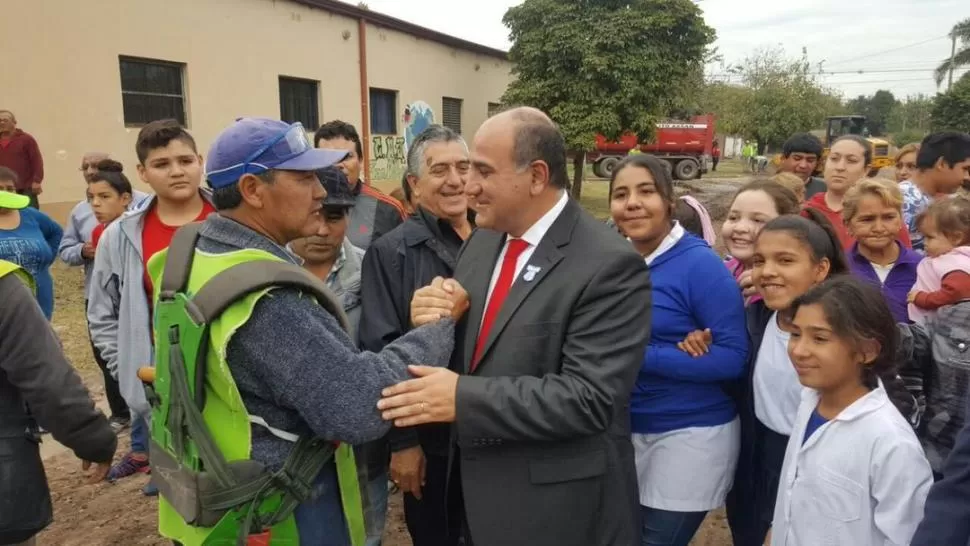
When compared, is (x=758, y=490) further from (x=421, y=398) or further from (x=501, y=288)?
(x=421, y=398)

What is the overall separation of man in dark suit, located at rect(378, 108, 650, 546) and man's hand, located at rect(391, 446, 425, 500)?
0.60 metres

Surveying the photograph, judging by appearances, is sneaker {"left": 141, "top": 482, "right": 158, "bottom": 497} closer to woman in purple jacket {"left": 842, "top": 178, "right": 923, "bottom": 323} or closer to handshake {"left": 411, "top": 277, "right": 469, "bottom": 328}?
handshake {"left": 411, "top": 277, "right": 469, "bottom": 328}

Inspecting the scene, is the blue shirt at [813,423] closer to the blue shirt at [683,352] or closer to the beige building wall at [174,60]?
Answer: the blue shirt at [683,352]

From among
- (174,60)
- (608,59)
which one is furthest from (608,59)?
(174,60)

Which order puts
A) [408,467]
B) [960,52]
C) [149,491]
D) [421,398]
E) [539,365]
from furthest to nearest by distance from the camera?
[960,52], [149,491], [408,467], [539,365], [421,398]

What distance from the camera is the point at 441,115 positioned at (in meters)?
20.7

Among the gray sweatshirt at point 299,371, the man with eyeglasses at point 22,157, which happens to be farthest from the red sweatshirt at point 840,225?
the man with eyeglasses at point 22,157

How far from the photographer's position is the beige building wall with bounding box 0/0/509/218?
9852mm

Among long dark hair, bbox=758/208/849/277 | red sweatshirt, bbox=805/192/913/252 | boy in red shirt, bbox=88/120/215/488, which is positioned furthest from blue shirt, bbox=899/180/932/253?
boy in red shirt, bbox=88/120/215/488

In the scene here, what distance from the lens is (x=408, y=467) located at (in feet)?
8.21

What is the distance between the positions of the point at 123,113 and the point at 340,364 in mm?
11608

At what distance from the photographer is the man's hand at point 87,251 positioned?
4.97m

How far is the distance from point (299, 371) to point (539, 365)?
2.22ft

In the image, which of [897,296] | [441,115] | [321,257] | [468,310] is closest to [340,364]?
[468,310]
